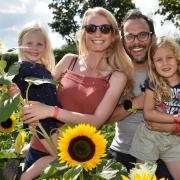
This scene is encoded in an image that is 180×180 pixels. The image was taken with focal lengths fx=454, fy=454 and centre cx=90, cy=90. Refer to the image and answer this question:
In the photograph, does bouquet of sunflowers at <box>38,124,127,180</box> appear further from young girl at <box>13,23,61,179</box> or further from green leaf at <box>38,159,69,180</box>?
young girl at <box>13,23,61,179</box>

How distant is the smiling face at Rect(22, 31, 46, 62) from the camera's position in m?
3.14

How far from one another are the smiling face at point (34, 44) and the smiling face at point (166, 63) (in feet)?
2.85

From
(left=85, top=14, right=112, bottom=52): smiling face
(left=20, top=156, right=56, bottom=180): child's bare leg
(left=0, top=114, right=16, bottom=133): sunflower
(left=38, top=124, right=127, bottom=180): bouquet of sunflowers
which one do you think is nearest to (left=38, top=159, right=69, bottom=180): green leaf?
(left=38, top=124, right=127, bottom=180): bouquet of sunflowers

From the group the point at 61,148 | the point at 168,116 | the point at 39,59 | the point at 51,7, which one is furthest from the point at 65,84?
the point at 51,7

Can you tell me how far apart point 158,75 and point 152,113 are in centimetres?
32

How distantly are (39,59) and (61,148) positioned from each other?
4.85 feet

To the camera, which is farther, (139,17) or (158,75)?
(139,17)

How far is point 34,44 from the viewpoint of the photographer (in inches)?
128

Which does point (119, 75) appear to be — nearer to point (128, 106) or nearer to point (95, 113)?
point (95, 113)

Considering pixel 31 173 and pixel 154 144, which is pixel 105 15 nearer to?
pixel 154 144

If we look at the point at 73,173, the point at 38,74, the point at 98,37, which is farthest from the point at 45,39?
the point at 73,173

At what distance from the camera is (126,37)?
12.3 feet

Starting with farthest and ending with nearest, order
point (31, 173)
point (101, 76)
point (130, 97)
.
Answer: point (130, 97)
point (101, 76)
point (31, 173)

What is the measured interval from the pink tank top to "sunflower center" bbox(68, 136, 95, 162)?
1.23 m
